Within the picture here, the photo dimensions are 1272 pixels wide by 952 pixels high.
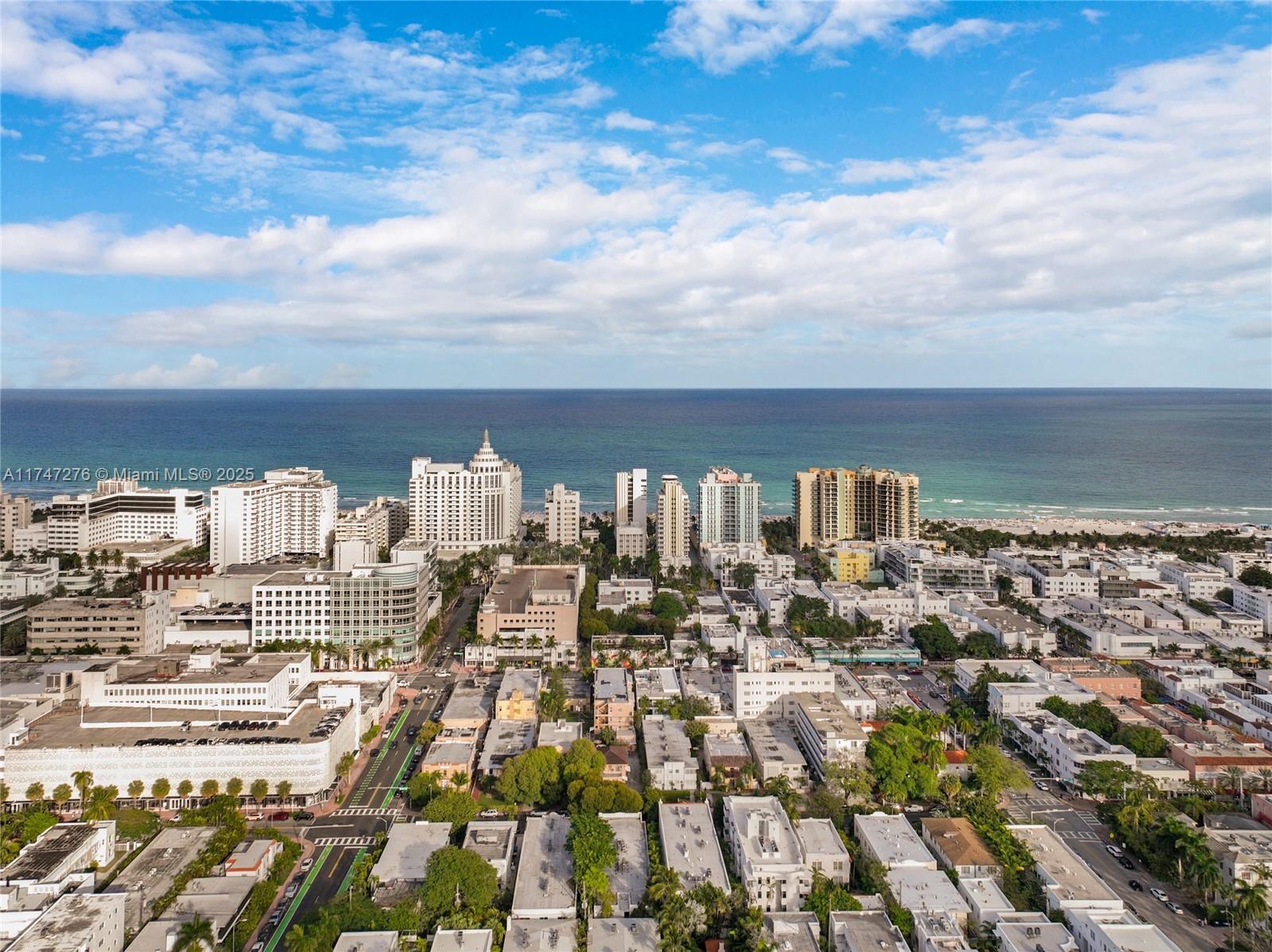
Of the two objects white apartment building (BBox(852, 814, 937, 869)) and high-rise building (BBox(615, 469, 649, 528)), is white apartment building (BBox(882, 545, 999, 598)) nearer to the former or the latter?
high-rise building (BBox(615, 469, 649, 528))

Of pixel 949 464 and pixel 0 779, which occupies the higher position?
pixel 949 464

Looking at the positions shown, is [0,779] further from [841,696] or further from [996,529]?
[996,529]

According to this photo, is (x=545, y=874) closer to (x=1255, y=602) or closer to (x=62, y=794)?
(x=62, y=794)

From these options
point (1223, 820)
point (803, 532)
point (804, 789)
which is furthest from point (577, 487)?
point (1223, 820)

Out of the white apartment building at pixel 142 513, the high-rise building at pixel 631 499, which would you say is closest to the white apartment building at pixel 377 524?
the white apartment building at pixel 142 513

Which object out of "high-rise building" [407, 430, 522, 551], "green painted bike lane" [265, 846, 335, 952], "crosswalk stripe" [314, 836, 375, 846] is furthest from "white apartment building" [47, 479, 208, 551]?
"green painted bike lane" [265, 846, 335, 952]

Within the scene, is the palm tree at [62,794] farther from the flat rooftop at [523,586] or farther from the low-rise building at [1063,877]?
the low-rise building at [1063,877]

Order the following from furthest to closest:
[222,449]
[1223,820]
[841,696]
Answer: [222,449]
[841,696]
[1223,820]
